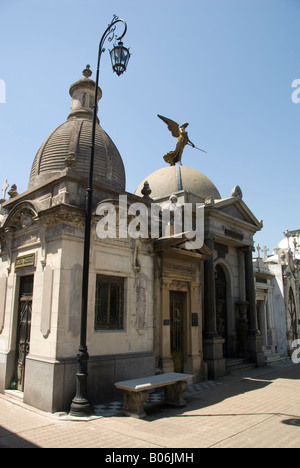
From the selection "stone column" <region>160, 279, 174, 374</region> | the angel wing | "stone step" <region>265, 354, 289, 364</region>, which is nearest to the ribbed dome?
"stone column" <region>160, 279, 174, 374</region>

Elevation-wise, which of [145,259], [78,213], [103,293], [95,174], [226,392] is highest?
[95,174]

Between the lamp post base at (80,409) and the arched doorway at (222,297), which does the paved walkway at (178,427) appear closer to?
the lamp post base at (80,409)

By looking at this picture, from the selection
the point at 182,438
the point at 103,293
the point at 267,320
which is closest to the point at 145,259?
the point at 103,293

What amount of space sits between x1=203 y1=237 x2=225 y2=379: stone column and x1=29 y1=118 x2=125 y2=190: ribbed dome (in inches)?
181

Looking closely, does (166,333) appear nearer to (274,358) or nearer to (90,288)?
(90,288)

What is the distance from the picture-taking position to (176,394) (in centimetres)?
841

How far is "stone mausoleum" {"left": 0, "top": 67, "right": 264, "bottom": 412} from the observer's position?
8117 mm

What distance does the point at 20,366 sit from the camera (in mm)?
9414

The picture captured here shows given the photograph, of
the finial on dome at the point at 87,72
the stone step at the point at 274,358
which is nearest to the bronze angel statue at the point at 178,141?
the finial on dome at the point at 87,72

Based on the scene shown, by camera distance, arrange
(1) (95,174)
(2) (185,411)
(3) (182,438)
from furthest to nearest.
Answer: (1) (95,174) → (2) (185,411) → (3) (182,438)

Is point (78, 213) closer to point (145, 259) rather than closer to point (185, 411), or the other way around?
point (145, 259)

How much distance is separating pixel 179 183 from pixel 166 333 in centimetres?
701

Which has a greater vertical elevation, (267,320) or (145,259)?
(145,259)
